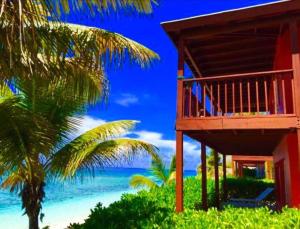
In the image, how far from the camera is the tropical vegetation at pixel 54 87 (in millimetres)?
5230

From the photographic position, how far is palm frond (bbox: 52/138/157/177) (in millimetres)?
9125

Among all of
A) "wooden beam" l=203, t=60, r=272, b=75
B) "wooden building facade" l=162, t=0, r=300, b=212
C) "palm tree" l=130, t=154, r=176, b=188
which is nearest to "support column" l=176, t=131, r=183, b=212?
"wooden building facade" l=162, t=0, r=300, b=212

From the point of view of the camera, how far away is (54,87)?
7719mm

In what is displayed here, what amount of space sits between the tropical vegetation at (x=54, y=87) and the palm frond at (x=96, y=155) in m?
0.03

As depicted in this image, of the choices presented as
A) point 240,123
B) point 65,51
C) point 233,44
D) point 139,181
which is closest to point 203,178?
point 240,123

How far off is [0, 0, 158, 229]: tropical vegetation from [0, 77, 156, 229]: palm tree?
0.02 metres

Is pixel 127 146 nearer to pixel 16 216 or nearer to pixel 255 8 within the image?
pixel 255 8

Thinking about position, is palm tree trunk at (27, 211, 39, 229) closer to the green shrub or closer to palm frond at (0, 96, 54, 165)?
palm frond at (0, 96, 54, 165)

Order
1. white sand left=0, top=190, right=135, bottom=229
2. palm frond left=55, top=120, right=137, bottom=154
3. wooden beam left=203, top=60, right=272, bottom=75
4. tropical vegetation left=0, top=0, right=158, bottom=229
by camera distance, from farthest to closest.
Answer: white sand left=0, top=190, right=135, bottom=229
wooden beam left=203, top=60, right=272, bottom=75
palm frond left=55, top=120, right=137, bottom=154
tropical vegetation left=0, top=0, right=158, bottom=229

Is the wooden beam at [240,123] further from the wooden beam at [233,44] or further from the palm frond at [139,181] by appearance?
the palm frond at [139,181]

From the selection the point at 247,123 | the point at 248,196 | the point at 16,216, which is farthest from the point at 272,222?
the point at 16,216

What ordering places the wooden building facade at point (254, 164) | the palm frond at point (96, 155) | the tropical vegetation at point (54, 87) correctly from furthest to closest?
1. the wooden building facade at point (254, 164)
2. the palm frond at point (96, 155)
3. the tropical vegetation at point (54, 87)

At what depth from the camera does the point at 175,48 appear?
28.9 feet

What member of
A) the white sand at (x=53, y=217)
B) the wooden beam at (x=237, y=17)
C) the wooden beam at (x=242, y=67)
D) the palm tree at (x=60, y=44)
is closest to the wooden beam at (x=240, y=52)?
the wooden beam at (x=242, y=67)
